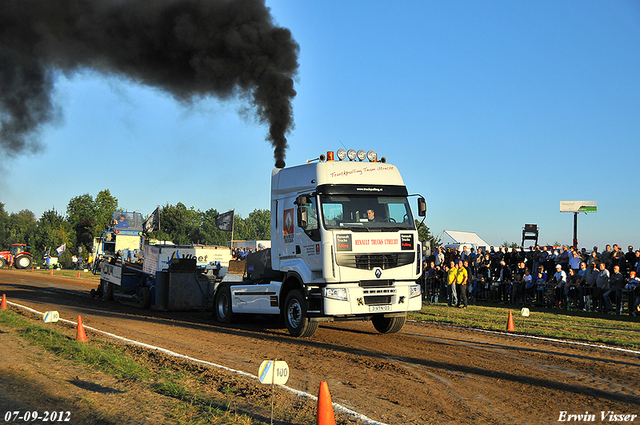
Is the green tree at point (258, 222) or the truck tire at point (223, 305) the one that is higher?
the green tree at point (258, 222)

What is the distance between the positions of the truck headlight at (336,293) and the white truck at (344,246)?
2 cm

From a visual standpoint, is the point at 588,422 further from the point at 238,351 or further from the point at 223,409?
the point at 238,351

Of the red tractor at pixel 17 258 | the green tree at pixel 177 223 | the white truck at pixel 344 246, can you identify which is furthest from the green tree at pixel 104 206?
the white truck at pixel 344 246

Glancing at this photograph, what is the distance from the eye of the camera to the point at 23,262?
45156mm

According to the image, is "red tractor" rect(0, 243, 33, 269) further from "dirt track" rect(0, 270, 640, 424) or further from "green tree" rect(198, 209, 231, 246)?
"green tree" rect(198, 209, 231, 246)

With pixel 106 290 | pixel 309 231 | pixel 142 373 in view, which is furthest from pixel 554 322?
pixel 106 290

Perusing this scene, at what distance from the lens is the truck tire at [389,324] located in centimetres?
1138

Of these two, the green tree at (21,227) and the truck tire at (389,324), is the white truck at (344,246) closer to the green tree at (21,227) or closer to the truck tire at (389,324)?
the truck tire at (389,324)

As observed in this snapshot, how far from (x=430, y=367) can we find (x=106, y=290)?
15413 mm

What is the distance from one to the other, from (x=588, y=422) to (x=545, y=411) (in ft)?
1.52

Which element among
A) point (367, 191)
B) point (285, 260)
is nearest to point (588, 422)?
point (367, 191)

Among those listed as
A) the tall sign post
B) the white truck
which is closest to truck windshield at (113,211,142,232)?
the white truck

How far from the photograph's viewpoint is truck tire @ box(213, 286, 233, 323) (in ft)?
44.1

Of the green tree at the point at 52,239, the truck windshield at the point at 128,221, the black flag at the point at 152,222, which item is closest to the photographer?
the black flag at the point at 152,222
